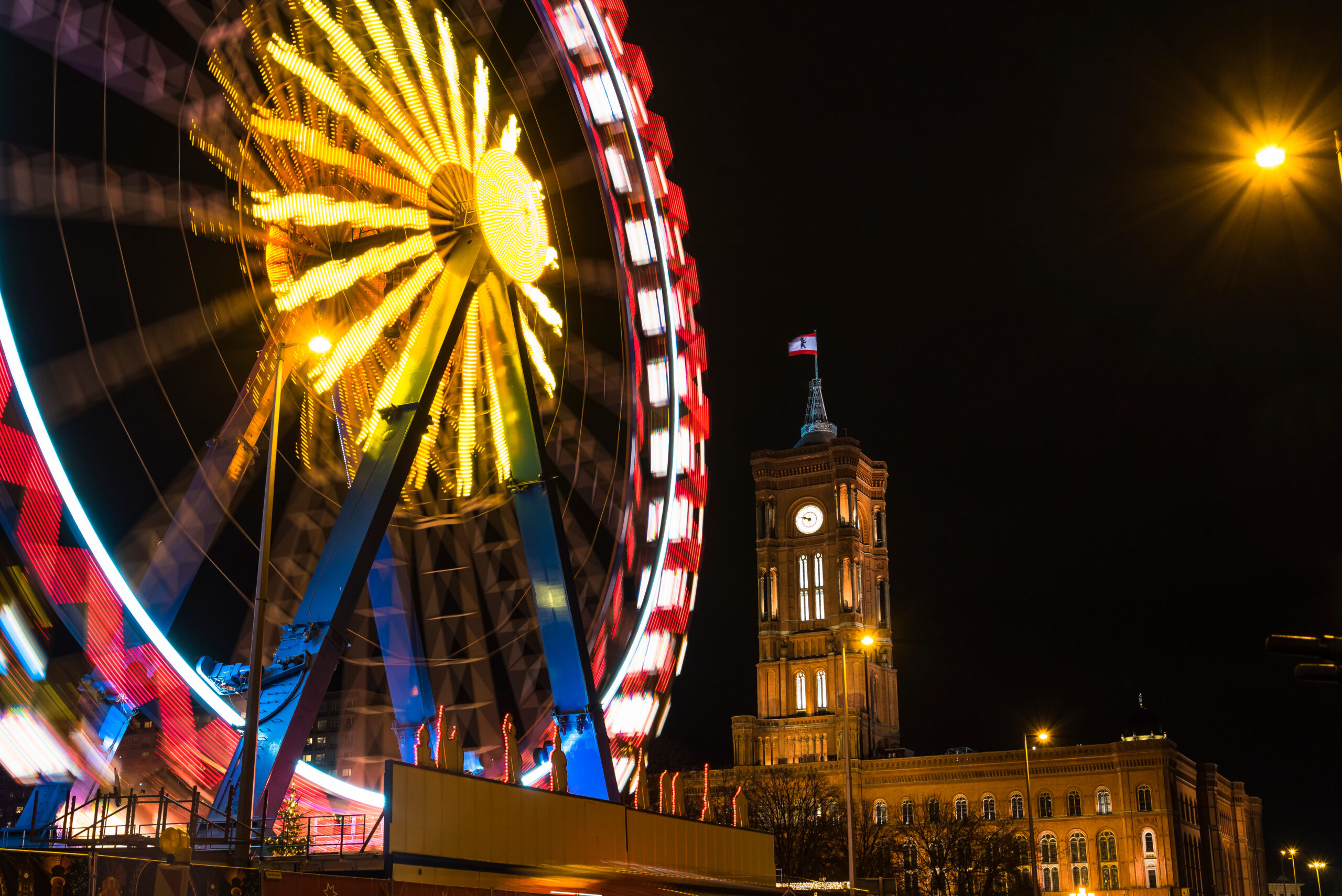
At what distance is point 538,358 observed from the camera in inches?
1219

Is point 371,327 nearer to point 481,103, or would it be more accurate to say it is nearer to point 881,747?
point 481,103

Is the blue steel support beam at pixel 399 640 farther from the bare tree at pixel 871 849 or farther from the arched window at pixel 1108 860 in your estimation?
the arched window at pixel 1108 860

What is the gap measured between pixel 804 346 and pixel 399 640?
10371 cm

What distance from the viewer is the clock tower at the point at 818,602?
135000 mm

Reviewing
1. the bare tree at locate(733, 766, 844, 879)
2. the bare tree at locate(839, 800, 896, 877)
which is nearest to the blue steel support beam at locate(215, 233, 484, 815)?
the bare tree at locate(733, 766, 844, 879)

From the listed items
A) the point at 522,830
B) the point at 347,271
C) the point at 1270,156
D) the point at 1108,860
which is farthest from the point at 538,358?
the point at 1108,860

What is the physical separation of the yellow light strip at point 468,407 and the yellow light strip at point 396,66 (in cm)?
334

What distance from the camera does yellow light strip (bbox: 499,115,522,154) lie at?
29969 mm

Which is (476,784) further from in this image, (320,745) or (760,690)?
(320,745)

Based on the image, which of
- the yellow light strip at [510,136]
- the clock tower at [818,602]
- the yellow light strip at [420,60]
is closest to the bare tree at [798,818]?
the clock tower at [818,602]

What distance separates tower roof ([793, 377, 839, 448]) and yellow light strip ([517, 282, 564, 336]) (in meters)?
118

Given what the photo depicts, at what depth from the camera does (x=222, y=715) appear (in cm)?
2025

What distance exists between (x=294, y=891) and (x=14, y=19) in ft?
40.2

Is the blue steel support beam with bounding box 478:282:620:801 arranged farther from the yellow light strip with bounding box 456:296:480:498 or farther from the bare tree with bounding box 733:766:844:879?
the bare tree with bounding box 733:766:844:879
